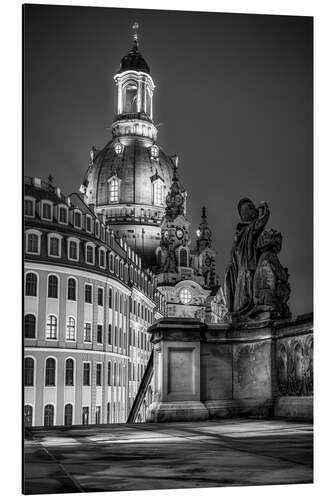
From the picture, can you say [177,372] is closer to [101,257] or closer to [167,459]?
[167,459]

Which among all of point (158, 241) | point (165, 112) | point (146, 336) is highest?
point (158, 241)

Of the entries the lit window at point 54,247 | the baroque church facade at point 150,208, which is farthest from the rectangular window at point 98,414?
the baroque church facade at point 150,208

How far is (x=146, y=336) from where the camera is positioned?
67688 millimetres

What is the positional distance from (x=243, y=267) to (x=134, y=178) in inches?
4084

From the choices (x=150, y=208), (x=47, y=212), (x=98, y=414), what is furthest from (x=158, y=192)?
(x=47, y=212)

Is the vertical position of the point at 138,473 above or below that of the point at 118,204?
below

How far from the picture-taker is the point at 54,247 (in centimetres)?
5003

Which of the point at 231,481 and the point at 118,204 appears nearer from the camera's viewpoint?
the point at 231,481

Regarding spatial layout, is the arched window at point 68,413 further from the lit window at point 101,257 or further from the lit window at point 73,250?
the lit window at point 101,257

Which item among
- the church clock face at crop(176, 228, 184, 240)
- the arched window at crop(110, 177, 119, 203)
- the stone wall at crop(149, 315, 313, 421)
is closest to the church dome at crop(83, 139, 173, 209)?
the arched window at crop(110, 177, 119, 203)

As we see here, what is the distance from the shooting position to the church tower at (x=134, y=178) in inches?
4309

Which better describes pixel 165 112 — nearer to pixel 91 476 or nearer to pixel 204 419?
pixel 204 419
